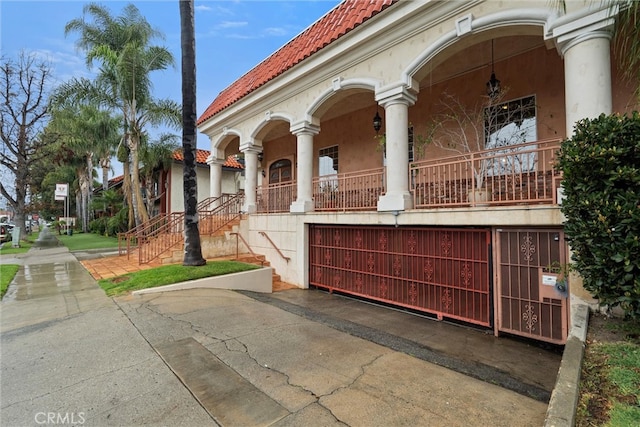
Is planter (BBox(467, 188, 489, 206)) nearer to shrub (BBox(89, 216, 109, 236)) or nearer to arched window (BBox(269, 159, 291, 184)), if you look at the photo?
arched window (BBox(269, 159, 291, 184))

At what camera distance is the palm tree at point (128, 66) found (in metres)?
13.8

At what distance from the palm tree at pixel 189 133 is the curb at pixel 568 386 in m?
7.82

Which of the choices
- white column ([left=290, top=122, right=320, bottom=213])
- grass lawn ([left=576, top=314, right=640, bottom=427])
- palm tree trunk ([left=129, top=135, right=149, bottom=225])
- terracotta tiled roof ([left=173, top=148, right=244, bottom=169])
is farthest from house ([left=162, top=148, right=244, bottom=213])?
grass lawn ([left=576, top=314, right=640, bottom=427])

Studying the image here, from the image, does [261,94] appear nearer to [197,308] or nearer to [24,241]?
[197,308]

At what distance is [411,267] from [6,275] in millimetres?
11503

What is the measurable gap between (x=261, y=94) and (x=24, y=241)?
872 inches

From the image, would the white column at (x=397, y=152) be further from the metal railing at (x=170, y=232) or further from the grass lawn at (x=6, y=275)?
the grass lawn at (x=6, y=275)

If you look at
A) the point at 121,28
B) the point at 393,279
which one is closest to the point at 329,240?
the point at 393,279

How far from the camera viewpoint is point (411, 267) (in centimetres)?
689

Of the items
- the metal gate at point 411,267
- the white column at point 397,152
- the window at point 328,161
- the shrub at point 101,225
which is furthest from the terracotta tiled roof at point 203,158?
the white column at point 397,152

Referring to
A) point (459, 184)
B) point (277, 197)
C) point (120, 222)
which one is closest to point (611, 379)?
point (459, 184)

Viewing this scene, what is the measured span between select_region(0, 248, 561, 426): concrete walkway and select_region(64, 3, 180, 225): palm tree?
1109 centimetres

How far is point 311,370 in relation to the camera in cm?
361

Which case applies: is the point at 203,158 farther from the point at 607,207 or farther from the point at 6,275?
the point at 607,207
